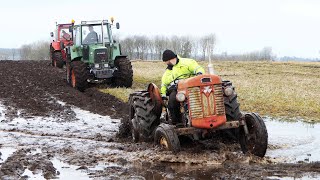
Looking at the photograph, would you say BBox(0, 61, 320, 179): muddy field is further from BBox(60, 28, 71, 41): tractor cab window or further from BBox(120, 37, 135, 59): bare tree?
BBox(120, 37, 135, 59): bare tree

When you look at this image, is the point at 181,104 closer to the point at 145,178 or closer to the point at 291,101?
the point at 145,178

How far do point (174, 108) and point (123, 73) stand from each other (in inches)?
479

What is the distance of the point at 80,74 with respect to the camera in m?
20.8

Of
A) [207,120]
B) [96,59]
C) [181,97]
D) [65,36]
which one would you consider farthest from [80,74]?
[207,120]

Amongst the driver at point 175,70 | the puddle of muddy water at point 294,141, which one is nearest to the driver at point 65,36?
the puddle of muddy water at point 294,141

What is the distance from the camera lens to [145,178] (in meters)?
7.48

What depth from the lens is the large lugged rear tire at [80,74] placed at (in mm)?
20844

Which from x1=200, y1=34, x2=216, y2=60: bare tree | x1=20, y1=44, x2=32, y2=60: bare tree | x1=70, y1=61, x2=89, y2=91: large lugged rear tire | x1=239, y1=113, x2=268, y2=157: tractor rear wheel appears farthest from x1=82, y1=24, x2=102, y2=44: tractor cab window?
x1=20, y1=44, x2=32, y2=60: bare tree

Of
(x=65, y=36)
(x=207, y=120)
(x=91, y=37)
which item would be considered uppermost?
(x=65, y=36)

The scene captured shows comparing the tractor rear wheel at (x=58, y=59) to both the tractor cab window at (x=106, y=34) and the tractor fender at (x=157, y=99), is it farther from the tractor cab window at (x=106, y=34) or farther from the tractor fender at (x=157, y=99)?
the tractor fender at (x=157, y=99)

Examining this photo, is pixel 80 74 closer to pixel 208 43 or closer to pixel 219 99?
pixel 208 43

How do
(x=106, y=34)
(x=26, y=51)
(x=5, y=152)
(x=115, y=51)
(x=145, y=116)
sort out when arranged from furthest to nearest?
(x=26, y=51), (x=106, y=34), (x=115, y=51), (x=145, y=116), (x=5, y=152)

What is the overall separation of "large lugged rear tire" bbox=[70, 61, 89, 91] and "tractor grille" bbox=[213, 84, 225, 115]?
41.7 feet

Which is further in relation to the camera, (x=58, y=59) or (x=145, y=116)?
(x=58, y=59)
